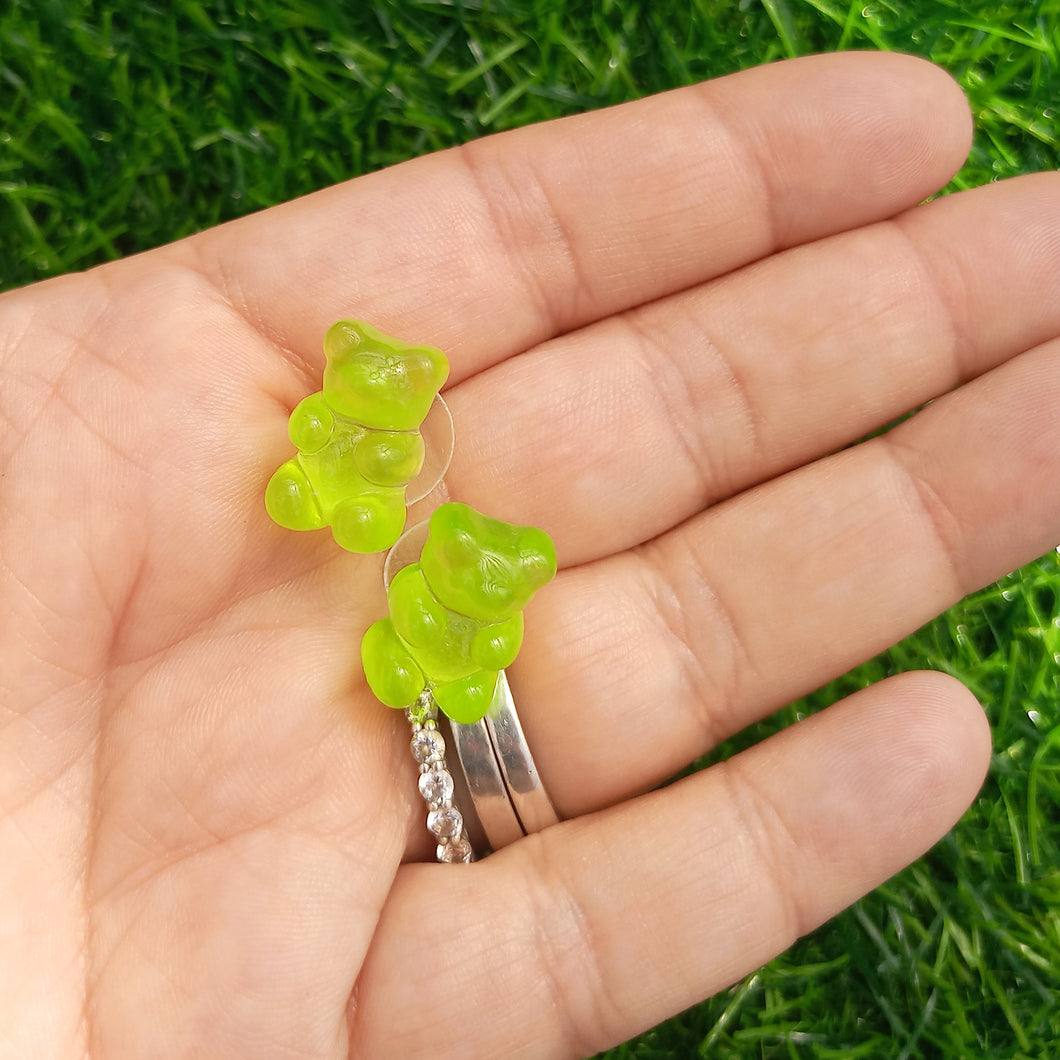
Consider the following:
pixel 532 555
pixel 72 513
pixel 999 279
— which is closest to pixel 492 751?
Answer: pixel 532 555

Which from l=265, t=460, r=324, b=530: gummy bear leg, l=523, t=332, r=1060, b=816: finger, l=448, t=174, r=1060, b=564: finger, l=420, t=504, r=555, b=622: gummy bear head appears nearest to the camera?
l=420, t=504, r=555, b=622: gummy bear head

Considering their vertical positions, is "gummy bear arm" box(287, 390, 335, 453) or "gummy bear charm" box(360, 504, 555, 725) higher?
"gummy bear arm" box(287, 390, 335, 453)

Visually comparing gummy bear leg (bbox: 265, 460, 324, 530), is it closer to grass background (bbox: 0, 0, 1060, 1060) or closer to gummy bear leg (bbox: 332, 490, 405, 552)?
gummy bear leg (bbox: 332, 490, 405, 552)

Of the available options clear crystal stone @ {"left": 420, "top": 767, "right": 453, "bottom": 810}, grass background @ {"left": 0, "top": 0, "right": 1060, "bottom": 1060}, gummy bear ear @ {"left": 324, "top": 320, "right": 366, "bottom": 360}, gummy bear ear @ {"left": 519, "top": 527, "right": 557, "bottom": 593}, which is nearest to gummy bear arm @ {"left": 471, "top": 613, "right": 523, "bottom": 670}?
gummy bear ear @ {"left": 519, "top": 527, "right": 557, "bottom": 593}

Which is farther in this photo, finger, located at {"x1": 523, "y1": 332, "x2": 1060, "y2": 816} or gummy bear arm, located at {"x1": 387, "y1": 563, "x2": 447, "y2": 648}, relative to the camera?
finger, located at {"x1": 523, "y1": 332, "x2": 1060, "y2": 816}

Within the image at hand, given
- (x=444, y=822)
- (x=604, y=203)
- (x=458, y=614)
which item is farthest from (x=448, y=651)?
(x=604, y=203)

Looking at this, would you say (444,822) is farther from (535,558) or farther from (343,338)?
(343,338)

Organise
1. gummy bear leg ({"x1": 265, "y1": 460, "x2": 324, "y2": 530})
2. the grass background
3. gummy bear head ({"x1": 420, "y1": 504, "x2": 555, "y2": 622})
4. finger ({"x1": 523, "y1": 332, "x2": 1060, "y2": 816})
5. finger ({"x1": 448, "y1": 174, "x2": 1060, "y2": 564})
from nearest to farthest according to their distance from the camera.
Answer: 1. gummy bear head ({"x1": 420, "y1": 504, "x2": 555, "y2": 622})
2. gummy bear leg ({"x1": 265, "y1": 460, "x2": 324, "y2": 530})
3. finger ({"x1": 523, "y1": 332, "x2": 1060, "y2": 816})
4. finger ({"x1": 448, "y1": 174, "x2": 1060, "y2": 564})
5. the grass background

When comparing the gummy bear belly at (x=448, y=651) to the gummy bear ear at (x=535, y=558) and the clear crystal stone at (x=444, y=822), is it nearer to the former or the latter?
the gummy bear ear at (x=535, y=558)
